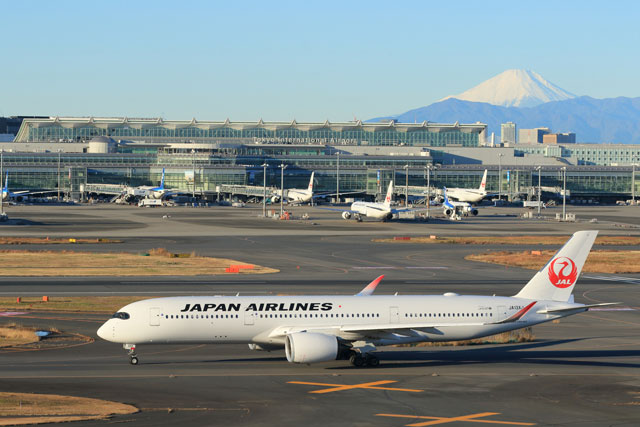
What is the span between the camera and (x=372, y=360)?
47.8m

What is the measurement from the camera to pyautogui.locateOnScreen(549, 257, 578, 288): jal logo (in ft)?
168

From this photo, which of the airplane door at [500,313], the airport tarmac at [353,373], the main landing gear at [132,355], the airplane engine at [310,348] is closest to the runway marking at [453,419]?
the airport tarmac at [353,373]

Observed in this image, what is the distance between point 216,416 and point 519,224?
14297cm

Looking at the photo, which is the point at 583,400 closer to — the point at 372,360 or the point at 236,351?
the point at 372,360

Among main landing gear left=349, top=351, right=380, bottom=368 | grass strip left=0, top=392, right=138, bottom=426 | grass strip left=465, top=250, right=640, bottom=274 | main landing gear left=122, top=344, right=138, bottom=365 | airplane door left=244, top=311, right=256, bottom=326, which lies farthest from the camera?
grass strip left=465, top=250, right=640, bottom=274

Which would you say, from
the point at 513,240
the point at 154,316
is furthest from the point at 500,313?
the point at 513,240

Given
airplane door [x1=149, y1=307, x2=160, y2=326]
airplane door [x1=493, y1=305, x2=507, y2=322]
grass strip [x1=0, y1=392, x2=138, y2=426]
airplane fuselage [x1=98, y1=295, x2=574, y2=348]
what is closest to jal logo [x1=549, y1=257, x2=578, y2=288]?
airplane fuselage [x1=98, y1=295, x2=574, y2=348]

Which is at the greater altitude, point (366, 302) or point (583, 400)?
point (366, 302)

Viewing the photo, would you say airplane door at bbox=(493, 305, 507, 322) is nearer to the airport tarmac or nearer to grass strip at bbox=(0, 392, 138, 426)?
the airport tarmac

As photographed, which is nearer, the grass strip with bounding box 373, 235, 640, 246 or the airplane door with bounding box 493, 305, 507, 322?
the airplane door with bounding box 493, 305, 507, 322

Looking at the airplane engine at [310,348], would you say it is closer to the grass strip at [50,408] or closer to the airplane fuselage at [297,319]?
the airplane fuselage at [297,319]

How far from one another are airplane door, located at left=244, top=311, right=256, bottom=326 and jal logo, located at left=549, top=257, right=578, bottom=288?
17056mm

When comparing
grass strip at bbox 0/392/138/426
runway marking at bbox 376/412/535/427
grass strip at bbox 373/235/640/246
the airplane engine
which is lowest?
runway marking at bbox 376/412/535/427

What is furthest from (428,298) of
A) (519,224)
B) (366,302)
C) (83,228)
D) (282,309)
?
(519,224)
